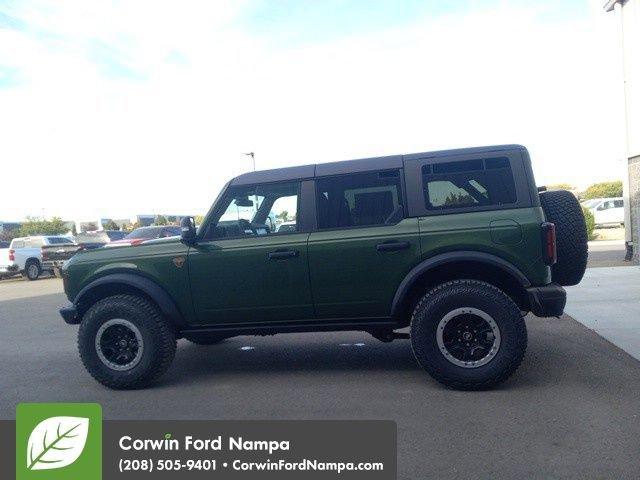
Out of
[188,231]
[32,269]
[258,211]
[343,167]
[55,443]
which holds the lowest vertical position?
[32,269]

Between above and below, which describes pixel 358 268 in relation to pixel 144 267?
below

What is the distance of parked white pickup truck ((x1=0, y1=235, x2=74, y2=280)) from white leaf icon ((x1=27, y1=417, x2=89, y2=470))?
18370 mm

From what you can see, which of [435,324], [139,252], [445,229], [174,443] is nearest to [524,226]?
[445,229]

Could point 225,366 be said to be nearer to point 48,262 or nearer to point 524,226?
point 524,226

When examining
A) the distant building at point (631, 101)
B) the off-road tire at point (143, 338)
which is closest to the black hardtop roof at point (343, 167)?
the off-road tire at point (143, 338)

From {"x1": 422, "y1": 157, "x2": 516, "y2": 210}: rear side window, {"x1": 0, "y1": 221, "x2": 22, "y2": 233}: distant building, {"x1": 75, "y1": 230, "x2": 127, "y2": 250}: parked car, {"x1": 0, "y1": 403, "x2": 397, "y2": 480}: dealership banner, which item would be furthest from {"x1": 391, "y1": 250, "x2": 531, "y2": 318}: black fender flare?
{"x1": 0, "y1": 221, "x2": 22, "y2": 233}: distant building

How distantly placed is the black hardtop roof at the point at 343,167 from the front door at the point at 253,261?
77 mm

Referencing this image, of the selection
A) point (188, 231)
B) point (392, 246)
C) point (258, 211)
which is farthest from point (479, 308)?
point (188, 231)

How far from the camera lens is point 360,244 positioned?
4.82m

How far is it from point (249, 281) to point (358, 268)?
100cm

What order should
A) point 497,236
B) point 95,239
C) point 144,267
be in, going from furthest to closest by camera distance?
point 95,239, point 144,267, point 497,236

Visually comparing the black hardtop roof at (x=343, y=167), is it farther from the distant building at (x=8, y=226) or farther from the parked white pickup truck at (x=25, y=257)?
the distant building at (x=8, y=226)

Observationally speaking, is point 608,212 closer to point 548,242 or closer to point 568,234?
point 568,234

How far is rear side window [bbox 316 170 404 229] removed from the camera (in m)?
4.91
